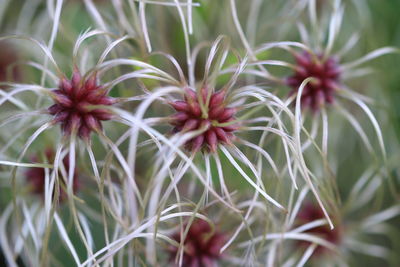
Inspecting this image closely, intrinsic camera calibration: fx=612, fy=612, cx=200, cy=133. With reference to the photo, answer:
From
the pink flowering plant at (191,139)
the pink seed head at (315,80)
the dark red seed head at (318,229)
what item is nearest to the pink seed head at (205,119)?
the pink flowering plant at (191,139)

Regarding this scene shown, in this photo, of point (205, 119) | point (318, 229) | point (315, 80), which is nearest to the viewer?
point (205, 119)

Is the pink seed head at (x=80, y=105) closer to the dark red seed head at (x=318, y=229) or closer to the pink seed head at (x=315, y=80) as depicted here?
the pink seed head at (x=315, y=80)

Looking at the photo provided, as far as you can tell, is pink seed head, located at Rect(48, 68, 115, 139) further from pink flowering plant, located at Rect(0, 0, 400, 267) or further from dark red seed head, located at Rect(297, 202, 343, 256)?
dark red seed head, located at Rect(297, 202, 343, 256)

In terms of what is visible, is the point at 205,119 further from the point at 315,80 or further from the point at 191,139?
the point at 315,80

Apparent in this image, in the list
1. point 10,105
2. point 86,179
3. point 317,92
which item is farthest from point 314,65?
point 10,105

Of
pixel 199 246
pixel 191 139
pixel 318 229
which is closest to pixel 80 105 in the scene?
pixel 191 139

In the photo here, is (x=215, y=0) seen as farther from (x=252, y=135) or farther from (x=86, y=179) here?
(x=86, y=179)
